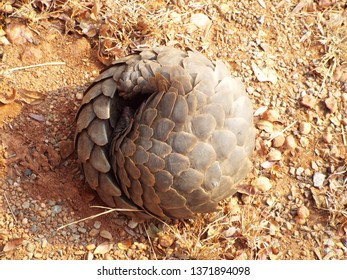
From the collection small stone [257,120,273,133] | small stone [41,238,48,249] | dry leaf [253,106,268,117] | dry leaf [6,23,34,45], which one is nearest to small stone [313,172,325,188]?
small stone [257,120,273,133]

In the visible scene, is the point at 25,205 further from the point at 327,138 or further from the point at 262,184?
the point at 327,138

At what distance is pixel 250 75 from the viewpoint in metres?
3.29

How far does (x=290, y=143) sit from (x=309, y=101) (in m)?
0.35

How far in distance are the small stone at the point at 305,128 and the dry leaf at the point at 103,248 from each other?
1.42 metres

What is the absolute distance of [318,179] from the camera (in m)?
3.01

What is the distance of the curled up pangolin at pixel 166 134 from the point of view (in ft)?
7.61

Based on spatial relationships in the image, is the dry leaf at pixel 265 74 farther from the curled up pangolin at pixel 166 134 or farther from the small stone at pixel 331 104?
the curled up pangolin at pixel 166 134

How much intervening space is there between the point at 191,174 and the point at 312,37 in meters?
1.74

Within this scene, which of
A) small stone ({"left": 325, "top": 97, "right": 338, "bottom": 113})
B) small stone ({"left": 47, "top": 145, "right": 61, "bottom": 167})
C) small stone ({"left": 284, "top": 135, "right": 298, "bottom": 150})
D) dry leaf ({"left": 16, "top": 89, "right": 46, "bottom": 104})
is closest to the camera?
small stone ({"left": 47, "top": 145, "right": 61, "bottom": 167})

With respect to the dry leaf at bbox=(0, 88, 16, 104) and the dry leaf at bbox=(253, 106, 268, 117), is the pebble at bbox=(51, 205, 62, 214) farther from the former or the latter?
the dry leaf at bbox=(253, 106, 268, 117)

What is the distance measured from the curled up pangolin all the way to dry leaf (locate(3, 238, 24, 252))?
0.49 m

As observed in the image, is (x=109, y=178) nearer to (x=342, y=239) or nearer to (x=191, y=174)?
(x=191, y=174)

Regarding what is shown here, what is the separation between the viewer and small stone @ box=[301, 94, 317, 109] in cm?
323

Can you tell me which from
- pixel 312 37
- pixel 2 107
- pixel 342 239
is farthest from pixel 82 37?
pixel 342 239
